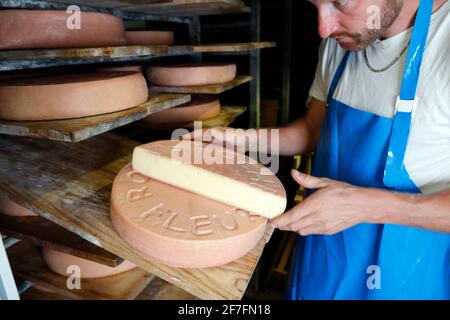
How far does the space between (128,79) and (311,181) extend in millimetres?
647

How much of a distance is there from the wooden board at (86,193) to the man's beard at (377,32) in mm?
712

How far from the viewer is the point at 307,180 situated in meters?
0.93

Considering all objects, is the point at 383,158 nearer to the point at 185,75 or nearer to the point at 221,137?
the point at 221,137

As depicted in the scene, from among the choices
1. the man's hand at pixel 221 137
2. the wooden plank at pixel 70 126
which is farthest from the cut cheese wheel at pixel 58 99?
the man's hand at pixel 221 137

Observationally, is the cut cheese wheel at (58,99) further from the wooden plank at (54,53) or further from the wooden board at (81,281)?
the wooden board at (81,281)

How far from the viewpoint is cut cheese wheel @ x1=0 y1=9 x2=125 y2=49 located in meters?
0.88

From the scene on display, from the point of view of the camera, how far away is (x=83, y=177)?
3.49ft

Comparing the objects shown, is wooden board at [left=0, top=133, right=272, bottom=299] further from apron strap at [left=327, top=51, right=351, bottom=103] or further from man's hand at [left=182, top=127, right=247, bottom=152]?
apron strap at [left=327, top=51, right=351, bottom=103]

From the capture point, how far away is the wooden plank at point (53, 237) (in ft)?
3.17

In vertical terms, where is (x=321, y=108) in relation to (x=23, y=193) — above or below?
above

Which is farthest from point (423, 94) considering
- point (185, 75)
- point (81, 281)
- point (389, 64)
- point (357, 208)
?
point (81, 281)
